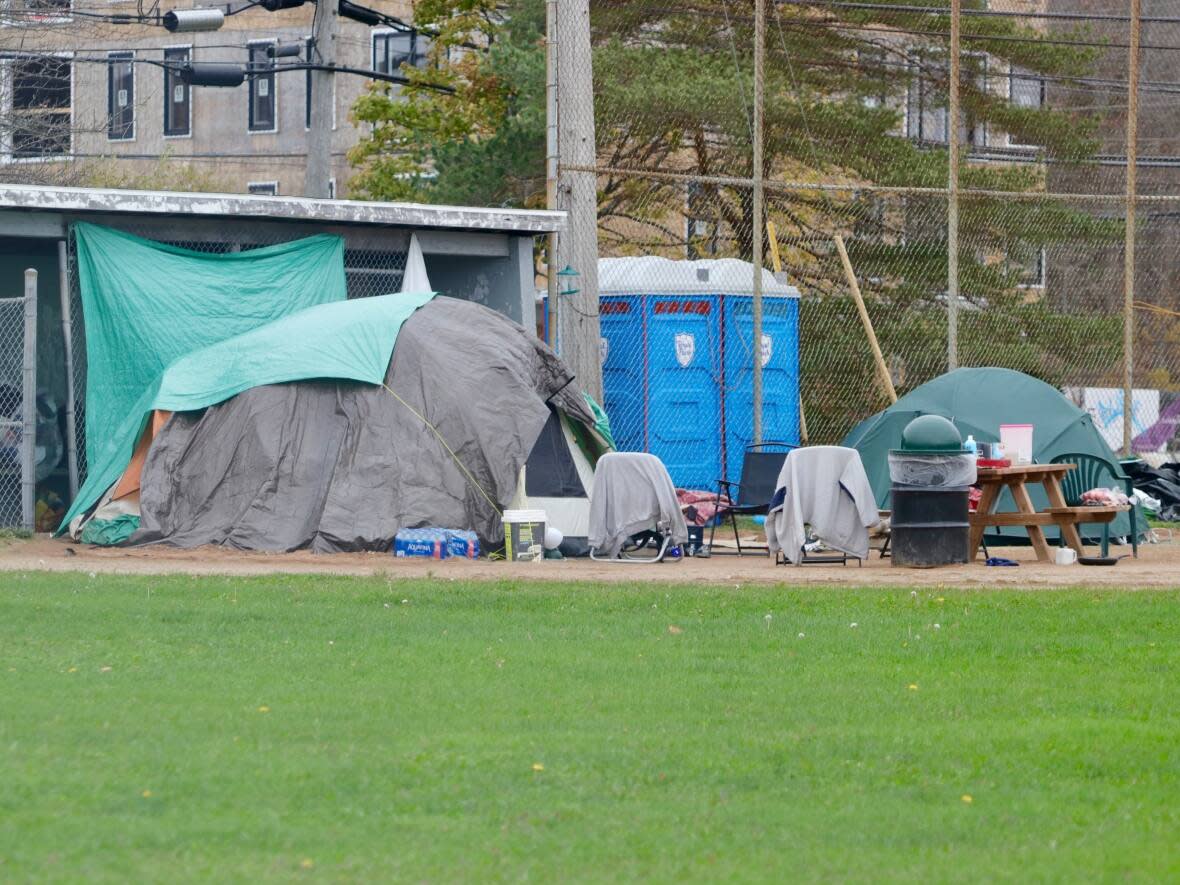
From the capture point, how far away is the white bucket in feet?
48.5

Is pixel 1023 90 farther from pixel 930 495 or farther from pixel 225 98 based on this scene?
pixel 225 98

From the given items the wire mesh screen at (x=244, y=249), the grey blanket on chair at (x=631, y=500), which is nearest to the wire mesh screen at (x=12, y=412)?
the wire mesh screen at (x=244, y=249)

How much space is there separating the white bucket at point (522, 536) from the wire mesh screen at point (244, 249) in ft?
15.2

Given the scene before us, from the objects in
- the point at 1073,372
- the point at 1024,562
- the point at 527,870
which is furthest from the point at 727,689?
the point at 1073,372

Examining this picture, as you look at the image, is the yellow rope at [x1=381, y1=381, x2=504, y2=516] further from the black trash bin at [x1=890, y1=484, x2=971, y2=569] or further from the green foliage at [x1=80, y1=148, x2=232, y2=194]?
the green foliage at [x1=80, y1=148, x2=232, y2=194]

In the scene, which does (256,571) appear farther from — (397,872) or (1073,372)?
(1073,372)

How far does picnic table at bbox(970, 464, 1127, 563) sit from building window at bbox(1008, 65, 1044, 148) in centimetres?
1161

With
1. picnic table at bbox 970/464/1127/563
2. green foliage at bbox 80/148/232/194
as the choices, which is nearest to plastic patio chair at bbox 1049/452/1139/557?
picnic table at bbox 970/464/1127/563

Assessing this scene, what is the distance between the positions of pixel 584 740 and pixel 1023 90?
→ 25.2 m

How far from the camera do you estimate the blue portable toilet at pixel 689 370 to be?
63.3 ft

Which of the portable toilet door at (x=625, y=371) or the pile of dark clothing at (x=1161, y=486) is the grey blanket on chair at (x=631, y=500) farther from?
the pile of dark clothing at (x=1161, y=486)

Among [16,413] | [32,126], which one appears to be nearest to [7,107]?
[32,126]

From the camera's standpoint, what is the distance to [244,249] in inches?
706

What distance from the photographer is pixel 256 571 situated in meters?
13.4
